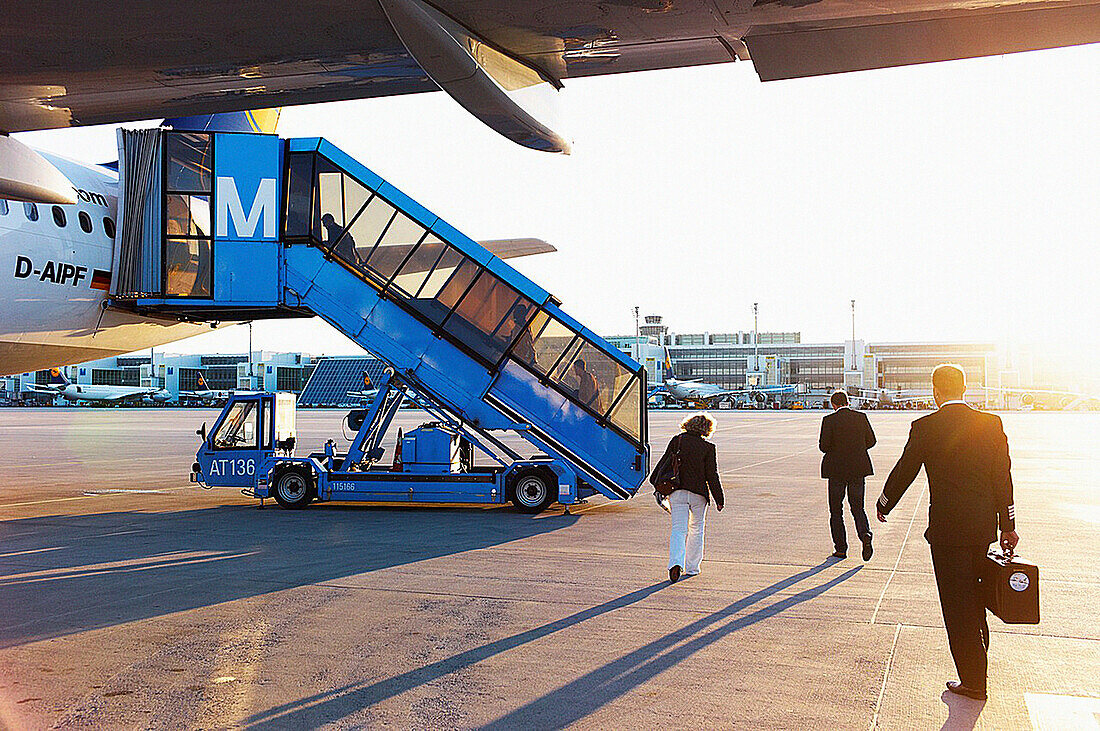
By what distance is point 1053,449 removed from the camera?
34344 mm

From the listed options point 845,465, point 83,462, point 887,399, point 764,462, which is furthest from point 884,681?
point 887,399

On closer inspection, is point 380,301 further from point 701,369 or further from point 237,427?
point 701,369

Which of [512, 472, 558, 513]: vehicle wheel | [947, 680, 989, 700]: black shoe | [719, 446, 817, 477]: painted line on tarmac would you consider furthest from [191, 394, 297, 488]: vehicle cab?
[947, 680, 989, 700]: black shoe

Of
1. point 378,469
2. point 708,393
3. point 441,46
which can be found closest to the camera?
point 441,46

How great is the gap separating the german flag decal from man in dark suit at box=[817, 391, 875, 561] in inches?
481

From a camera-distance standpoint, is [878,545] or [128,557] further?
[878,545]

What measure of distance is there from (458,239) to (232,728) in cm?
1154

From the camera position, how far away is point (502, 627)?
25.4ft

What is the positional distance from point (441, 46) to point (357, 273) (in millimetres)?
12631

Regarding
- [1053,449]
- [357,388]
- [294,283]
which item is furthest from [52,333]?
[357,388]

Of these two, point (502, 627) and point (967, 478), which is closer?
point (967, 478)

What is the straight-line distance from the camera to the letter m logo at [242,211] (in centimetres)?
1609

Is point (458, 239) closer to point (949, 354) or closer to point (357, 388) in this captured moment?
point (357, 388)

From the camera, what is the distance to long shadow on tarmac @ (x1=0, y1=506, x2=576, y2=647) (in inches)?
336
